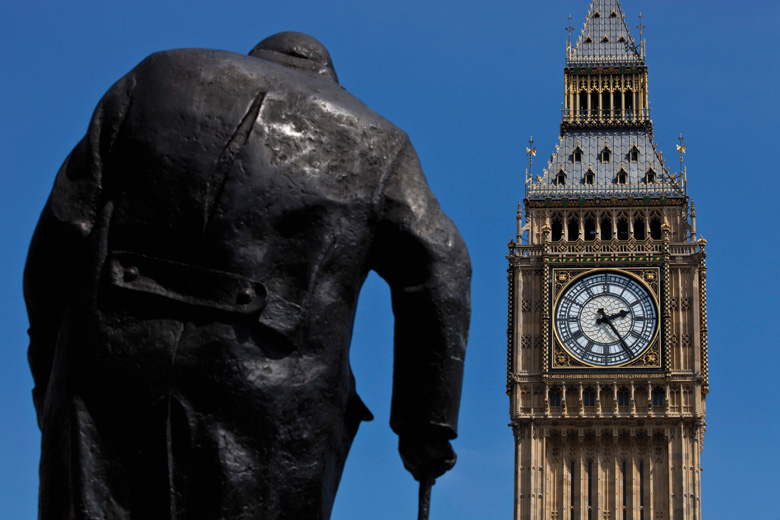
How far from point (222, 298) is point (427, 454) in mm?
A: 1035

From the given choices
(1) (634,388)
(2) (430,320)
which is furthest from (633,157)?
(2) (430,320)

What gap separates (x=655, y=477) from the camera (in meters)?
70.2

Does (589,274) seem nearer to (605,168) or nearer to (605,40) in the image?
(605,168)

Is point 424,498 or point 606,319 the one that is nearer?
point 424,498

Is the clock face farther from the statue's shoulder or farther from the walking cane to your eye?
the statue's shoulder

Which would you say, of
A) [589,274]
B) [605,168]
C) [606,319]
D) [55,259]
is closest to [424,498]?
[55,259]

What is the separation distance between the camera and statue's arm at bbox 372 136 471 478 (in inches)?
269

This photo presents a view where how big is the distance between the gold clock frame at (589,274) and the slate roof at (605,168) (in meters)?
3.42

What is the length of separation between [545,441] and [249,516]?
64.7 meters

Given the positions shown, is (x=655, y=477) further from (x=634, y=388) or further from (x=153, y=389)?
(x=153, y=389)

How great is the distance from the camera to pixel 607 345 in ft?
233

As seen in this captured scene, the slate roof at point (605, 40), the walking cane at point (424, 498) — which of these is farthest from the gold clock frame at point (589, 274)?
the walking cane at point (424, 498)

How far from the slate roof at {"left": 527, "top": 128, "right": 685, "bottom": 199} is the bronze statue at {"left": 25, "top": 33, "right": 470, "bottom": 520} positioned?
220 ft

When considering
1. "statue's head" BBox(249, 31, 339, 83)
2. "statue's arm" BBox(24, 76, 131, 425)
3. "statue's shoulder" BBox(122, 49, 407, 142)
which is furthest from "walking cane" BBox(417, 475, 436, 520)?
"statue's head" BBox(249, 31, 339, 83)
